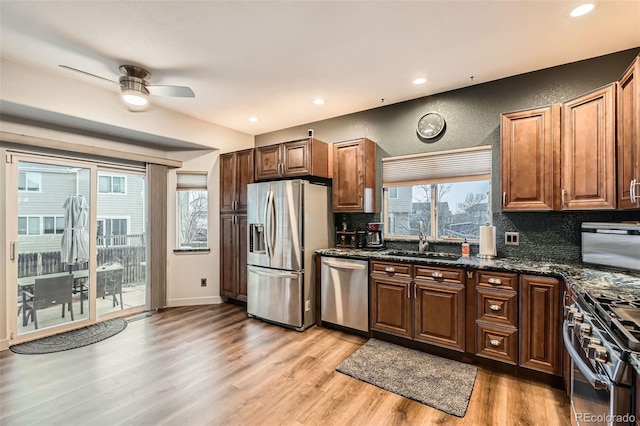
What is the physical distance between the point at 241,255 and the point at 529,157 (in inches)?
147

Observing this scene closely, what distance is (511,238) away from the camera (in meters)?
2.87

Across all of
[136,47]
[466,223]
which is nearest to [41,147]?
[136,47]

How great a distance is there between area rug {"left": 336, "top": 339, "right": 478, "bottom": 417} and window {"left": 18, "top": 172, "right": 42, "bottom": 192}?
3.87m

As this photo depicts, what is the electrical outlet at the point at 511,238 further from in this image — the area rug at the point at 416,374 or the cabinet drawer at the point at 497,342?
the area rug at the point at 416,374

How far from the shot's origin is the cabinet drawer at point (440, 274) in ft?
8.44

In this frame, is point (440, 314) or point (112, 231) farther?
point (112, 231)

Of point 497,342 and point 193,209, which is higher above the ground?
point 193,209

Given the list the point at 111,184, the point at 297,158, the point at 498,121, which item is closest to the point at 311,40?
the point at 297,158

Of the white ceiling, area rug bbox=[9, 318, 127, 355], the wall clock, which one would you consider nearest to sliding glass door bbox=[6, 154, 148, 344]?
area rug bbox=[9, 318, 127, 355]

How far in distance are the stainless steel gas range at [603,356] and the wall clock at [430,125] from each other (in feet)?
7.26

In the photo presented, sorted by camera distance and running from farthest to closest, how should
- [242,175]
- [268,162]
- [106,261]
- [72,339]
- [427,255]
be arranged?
[242,175] < [268,162] < [106,261] < [427,255] < [72,339]

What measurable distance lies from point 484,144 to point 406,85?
107cm

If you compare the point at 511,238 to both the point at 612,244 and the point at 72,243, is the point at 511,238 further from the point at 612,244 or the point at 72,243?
the point at 72,243

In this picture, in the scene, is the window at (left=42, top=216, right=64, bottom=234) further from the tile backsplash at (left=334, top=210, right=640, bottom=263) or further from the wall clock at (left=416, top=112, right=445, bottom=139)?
the tile backsplash at (left=334, top=210, right=640, bottom=263)
